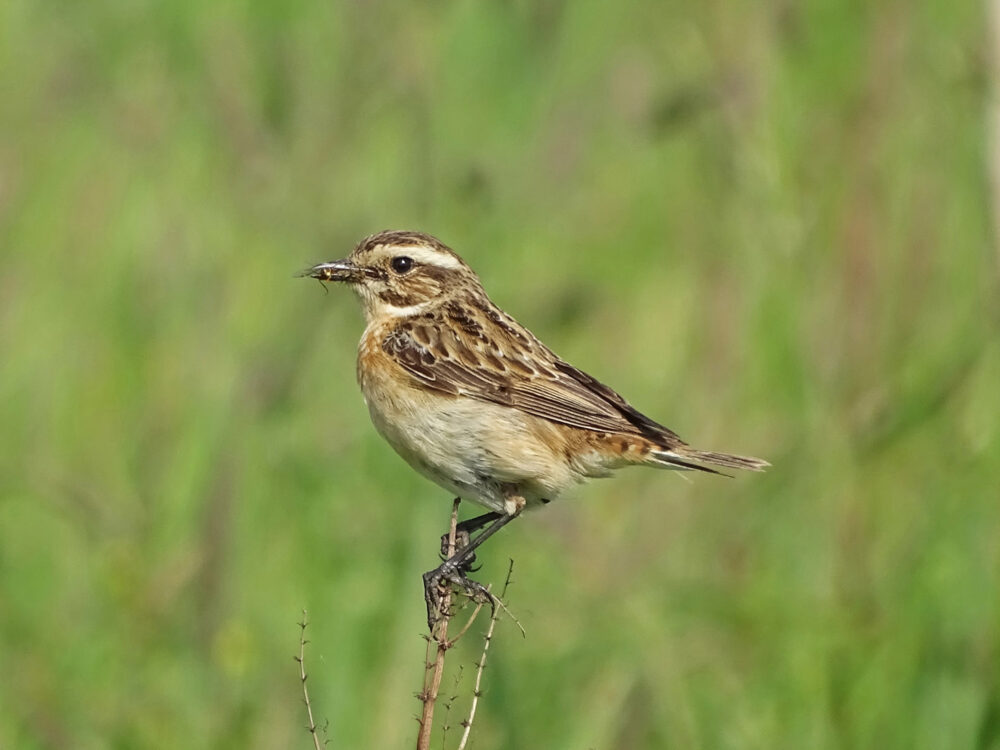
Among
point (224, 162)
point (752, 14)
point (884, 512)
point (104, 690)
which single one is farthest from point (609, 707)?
point (224, 162)

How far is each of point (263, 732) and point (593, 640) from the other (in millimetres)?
1078

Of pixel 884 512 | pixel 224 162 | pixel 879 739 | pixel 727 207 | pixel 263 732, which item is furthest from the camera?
pixel 224 162

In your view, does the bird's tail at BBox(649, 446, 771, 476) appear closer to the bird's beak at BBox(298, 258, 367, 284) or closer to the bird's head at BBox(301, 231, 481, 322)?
the bird's head at BBox(301, 231, 481, 322)

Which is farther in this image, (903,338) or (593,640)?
(903,338)

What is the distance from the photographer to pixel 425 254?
18.7 feet

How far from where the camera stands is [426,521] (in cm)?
557

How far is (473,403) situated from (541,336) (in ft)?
4.48

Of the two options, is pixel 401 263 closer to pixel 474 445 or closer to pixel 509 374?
pixel 509 374

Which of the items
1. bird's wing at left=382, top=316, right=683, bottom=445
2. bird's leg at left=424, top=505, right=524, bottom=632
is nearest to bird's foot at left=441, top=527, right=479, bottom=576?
bird's leg at left=424, top=505, right=524, bottom=632

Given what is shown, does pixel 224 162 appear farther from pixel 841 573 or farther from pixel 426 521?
pixel 841 573

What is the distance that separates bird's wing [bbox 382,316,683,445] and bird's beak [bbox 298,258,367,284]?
0.77 ft

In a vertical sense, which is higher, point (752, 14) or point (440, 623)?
point (752, 14)

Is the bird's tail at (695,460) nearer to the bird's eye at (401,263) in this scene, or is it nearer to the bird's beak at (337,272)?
the bird's eye at (401,263)

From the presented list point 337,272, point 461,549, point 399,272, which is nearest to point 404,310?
point 399,272
